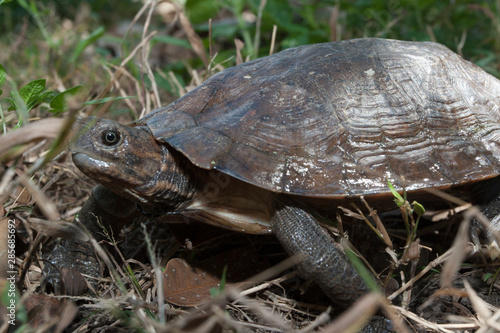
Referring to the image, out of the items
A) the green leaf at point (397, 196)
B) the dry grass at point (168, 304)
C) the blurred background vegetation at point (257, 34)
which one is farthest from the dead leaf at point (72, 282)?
the blurred background vegetation at point (257, 34)

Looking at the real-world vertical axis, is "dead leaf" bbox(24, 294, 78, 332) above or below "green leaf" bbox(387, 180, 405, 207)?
below

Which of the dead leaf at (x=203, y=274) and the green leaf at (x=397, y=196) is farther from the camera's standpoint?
the dead leaf at (x=203, y=274)

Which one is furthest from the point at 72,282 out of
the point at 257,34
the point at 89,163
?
the point at 257,34

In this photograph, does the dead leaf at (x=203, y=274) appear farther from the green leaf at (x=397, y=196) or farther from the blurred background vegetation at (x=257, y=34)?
the blurred background vegetation at (x=257, y=34)

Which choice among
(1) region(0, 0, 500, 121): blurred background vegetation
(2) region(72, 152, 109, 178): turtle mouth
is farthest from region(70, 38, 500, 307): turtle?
(1) region(0, 0, 500, 121): blurred background vegetation

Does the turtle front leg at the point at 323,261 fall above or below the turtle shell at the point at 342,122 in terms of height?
below

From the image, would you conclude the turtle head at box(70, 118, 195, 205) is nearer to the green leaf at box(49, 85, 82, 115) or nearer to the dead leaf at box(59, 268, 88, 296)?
the green leaf at box(49, 85, 82, 115)
